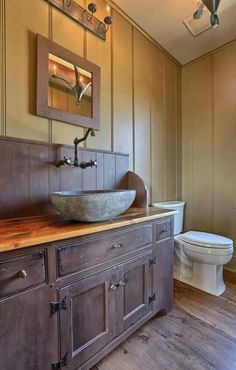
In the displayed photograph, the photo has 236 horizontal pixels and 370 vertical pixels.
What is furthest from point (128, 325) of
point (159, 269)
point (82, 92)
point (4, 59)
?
point (4, 59)

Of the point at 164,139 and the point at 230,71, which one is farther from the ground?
the point at 230,71

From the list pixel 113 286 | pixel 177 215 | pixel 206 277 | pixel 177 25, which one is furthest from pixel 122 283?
pixel 177 25

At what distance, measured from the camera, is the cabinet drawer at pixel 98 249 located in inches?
37.7

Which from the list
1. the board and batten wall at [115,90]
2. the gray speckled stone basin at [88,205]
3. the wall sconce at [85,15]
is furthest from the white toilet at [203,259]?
the wall sconce at [85,15]

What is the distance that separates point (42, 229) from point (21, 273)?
222 millimetres

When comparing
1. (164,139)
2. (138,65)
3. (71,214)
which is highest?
(138,65)

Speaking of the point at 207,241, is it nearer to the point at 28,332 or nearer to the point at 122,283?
the point at 122,283

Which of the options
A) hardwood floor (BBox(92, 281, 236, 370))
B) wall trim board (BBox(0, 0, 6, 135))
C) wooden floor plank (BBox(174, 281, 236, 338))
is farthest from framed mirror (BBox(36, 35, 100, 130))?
wooden floor plank (BBox(174, 281, 236, 338))

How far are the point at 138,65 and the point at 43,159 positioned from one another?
4.65ft

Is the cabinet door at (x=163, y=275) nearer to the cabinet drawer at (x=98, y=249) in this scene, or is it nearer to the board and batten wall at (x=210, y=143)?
the cabinet drawer at (x=98, y=249)

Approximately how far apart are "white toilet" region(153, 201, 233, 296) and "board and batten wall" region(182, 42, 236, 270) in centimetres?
45

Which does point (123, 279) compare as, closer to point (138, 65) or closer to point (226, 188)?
point (226, 188)

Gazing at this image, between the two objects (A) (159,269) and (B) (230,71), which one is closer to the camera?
(A) (159,269)

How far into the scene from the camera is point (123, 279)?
125 cm
